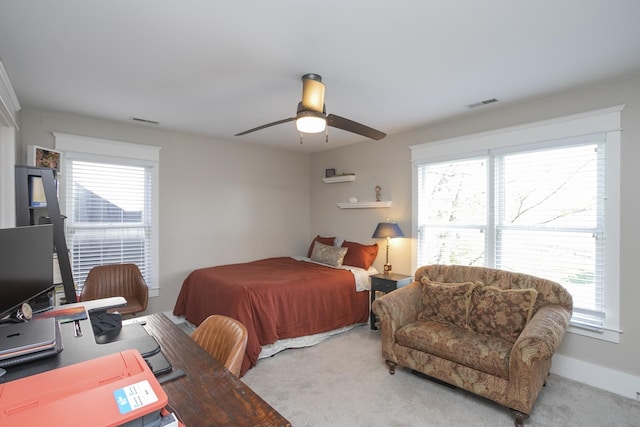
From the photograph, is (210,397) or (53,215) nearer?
(210,397)

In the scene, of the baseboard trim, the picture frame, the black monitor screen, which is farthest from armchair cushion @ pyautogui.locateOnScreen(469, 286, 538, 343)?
the picture frame

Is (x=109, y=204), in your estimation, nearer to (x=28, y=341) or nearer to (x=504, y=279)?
(x=28, y=341)

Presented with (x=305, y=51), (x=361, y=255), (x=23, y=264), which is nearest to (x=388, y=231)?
(x=361, y=255)

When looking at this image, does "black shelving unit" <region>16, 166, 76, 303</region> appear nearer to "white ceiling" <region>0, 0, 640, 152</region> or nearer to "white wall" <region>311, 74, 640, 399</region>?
"white ceiling" <region>0, 0, 640, 152</region>

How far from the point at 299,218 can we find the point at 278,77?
130 inches

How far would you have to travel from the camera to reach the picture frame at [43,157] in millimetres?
3096

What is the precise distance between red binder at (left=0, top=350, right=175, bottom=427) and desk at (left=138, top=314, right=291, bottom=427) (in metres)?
0.19

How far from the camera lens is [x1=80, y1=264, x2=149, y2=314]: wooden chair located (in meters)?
3.39

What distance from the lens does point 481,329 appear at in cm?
263

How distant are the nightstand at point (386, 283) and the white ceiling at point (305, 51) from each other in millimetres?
1941

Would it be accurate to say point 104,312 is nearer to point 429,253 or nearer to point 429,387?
point 429,387

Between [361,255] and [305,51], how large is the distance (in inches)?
114

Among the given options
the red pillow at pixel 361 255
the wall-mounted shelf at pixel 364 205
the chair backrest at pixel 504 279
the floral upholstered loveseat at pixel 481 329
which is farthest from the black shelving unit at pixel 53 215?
the wall-mounted shelf at pixel 364 205

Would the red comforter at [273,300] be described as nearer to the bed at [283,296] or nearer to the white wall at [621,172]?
the bed at [283,296]
